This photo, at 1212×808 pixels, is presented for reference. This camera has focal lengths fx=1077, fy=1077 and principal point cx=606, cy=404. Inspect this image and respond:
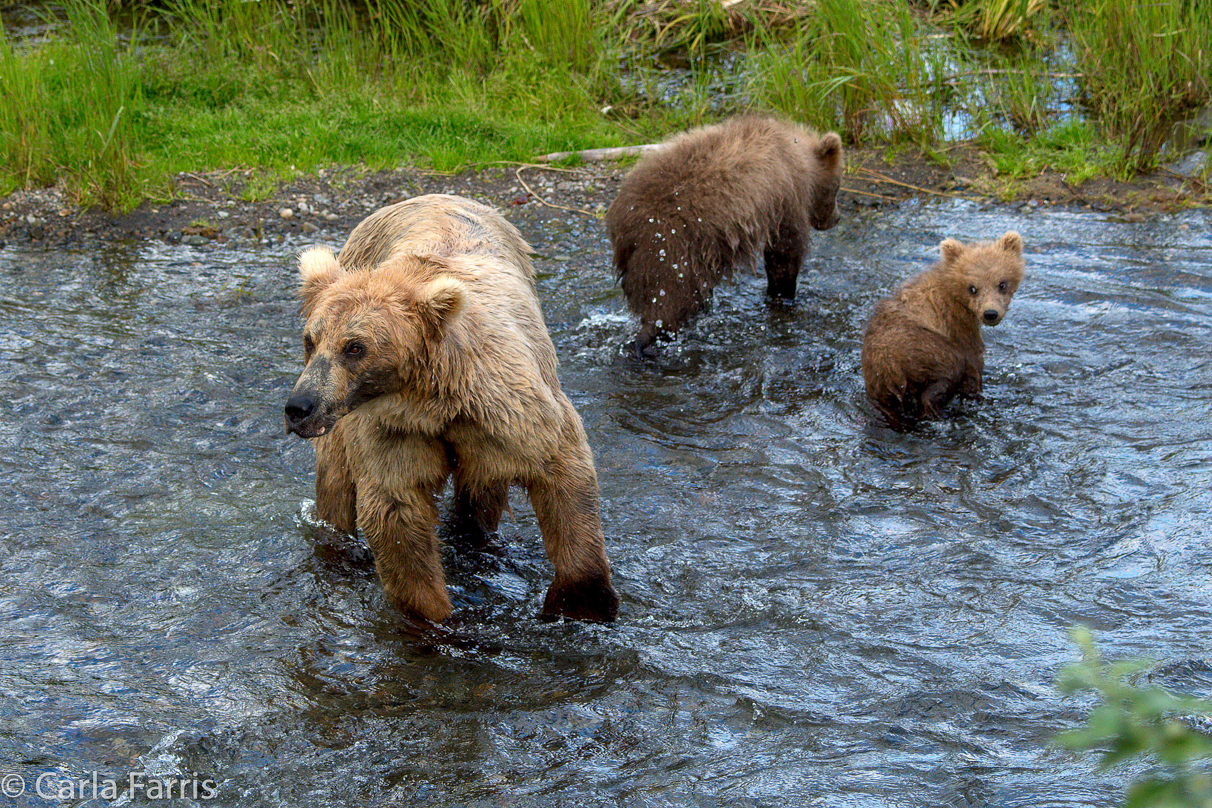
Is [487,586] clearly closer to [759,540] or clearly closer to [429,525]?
[429,525]

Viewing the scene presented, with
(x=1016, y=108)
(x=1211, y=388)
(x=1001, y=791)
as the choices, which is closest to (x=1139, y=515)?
(x=1211, y=388)

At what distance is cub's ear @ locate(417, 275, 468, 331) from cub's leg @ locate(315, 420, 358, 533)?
0.98 m

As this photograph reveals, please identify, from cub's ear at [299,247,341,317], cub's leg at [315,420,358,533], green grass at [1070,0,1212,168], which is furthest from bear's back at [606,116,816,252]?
green grass at [1070,0,1212,168]

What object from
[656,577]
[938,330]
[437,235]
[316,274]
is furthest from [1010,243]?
[316,274]

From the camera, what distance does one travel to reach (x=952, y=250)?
6.32m

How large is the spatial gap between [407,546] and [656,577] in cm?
113

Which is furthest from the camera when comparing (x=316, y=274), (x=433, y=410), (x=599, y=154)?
(x=599, y=154)

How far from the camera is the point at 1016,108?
1009 centimetres

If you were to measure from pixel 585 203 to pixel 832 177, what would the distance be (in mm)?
2220

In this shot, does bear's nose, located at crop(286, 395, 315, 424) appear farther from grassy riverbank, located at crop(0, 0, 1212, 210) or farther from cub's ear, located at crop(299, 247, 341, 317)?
grassy riverbank, located at crop(0, 0, 1212, 210)

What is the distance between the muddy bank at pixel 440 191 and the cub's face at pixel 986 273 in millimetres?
2863

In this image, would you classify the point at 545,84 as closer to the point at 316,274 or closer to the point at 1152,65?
the point at 1152,65

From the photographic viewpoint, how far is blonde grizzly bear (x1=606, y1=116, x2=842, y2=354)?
672cm

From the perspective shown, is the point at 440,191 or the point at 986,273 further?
the point at 440,191
